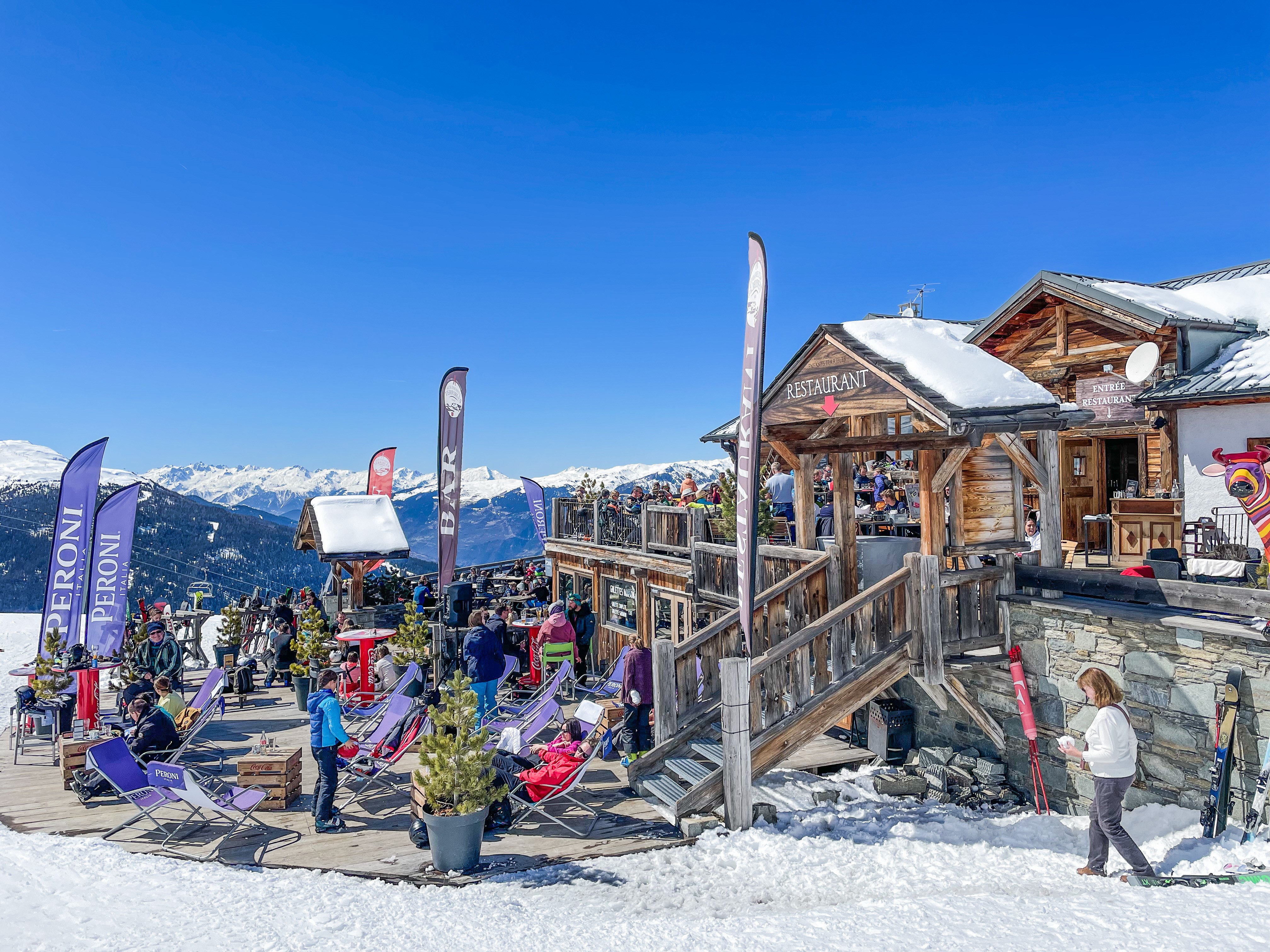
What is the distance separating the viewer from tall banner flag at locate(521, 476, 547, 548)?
2300cm

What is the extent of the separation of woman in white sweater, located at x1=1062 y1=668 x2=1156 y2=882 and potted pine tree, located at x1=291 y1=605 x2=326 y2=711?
10.6 metres

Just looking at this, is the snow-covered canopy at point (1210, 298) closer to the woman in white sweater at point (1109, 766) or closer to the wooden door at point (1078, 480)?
the wooden door at point (1078, 480)

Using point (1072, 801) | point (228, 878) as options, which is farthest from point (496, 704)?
point (1072, 801)

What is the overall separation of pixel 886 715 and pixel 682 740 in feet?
10.0

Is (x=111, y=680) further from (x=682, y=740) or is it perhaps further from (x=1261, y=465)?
(x=1261, y=465)

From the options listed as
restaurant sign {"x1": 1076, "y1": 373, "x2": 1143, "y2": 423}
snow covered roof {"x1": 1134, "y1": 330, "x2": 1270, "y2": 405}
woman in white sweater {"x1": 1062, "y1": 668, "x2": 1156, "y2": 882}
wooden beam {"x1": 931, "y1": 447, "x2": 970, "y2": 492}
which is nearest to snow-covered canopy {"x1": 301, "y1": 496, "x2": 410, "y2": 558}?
wooden beam {"x1": 931, "y1": 447, "x2": 970, "y2": 492}

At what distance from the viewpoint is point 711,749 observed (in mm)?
7922

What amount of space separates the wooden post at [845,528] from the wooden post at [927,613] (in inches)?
55.9

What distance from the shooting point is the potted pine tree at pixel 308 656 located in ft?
40.9

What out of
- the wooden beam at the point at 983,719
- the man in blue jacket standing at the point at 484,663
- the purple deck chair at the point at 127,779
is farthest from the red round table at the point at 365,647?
the wooden beam at the point at 983,719

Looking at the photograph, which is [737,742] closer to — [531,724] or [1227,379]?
[531,724]

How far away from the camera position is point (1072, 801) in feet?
25.5

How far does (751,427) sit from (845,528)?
2.89 m

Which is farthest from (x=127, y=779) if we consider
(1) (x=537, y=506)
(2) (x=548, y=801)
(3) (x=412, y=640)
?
(1) (x=537, y=506)
